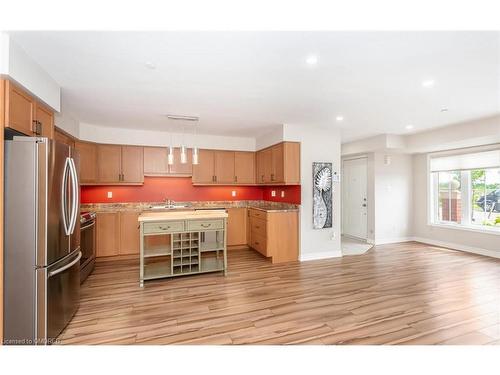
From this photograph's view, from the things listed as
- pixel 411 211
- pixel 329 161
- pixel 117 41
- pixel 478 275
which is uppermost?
pixel 117 41

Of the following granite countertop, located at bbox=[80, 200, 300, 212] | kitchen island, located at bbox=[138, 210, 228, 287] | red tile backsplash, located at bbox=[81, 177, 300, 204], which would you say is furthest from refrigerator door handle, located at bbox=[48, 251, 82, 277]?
red tile backsplash, located at bbox=[81, 177, 300, 204]

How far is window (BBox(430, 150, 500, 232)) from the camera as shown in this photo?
4.61 m

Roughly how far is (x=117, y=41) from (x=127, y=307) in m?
2.67

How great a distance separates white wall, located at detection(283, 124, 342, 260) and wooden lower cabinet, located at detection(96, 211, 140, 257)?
328 centimetres

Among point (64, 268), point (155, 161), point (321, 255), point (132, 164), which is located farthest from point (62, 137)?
point (321, 255)

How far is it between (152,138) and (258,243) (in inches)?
121

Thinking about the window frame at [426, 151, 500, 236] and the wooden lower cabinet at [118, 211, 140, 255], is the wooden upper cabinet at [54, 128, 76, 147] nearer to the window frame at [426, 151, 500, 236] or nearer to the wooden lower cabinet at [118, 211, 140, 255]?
the wooden lower cabinet at [118, 211, 140, 255]

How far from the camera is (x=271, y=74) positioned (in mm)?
A: 2400

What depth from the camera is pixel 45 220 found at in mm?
1900

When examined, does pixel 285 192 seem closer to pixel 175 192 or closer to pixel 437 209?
pixel 175 192
